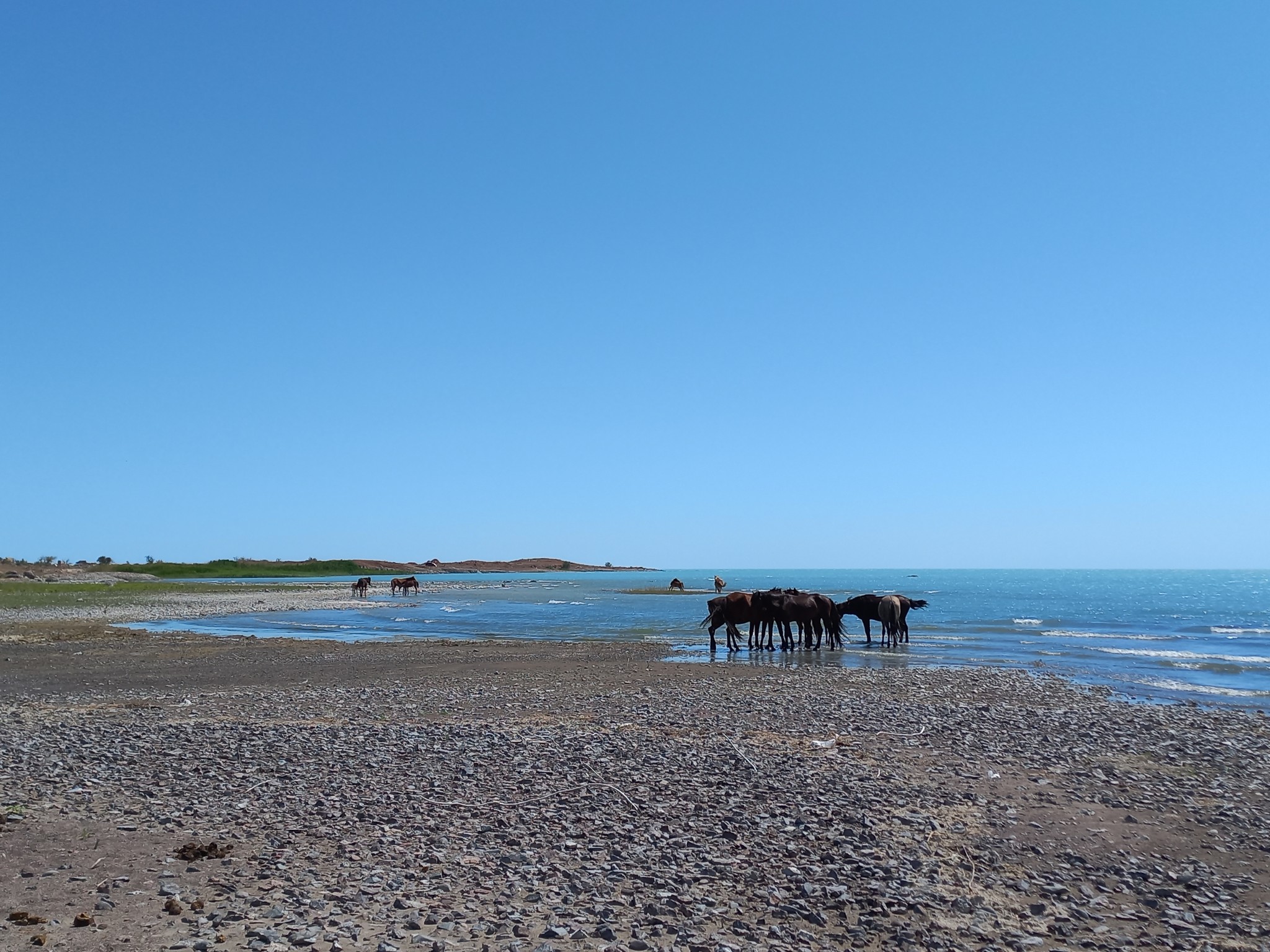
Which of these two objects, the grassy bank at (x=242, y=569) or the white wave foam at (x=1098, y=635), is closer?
the white wave foam at (x=1098, y=635)

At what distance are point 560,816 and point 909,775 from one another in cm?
470

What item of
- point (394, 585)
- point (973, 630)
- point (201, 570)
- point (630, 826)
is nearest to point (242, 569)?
point (201, 570)

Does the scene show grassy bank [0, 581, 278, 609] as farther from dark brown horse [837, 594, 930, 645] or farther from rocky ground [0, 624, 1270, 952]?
rocky ground [0, 624, 1270, 952]

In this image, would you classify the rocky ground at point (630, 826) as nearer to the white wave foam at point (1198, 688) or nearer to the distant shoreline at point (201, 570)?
the white wave foam at point (1198, 688)

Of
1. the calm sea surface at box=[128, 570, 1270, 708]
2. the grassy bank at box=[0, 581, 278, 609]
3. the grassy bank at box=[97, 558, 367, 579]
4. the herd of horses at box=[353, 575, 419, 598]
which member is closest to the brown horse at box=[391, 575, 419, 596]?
the herd of horses at box=[353, 575, 419, 598]

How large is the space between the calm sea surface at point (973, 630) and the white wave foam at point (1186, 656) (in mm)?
97

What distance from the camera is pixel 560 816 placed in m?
9.39

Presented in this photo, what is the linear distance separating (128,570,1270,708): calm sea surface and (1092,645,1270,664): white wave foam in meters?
0.10

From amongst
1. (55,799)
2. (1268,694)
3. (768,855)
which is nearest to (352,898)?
(768,855)

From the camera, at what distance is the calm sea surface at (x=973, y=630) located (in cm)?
2641

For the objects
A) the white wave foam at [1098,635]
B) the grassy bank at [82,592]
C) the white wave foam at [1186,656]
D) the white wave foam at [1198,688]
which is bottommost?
the white wave foam at [1098,635]

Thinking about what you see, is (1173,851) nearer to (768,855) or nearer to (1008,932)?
(1008,932)

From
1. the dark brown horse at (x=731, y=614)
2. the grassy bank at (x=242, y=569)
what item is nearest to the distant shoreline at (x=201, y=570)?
the grassy bank at (x=242, y=569)

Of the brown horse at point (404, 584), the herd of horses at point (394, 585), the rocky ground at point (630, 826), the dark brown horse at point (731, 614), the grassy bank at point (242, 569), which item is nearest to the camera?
the rocky ground at point (630, 826)
